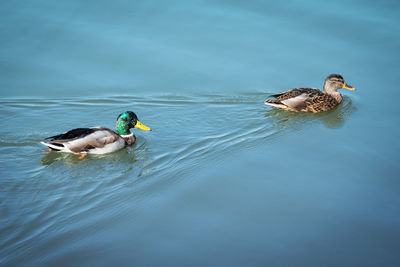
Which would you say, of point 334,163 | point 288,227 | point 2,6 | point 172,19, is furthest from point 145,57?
point 288,227

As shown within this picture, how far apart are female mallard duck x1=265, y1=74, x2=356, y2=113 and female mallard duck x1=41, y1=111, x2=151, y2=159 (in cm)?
260

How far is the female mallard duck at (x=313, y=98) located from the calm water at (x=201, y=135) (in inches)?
9.3

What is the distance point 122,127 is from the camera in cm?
826

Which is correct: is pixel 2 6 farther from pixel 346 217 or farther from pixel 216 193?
pixel 346 217

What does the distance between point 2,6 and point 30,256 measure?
9.03m

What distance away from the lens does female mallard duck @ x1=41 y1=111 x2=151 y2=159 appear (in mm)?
7648

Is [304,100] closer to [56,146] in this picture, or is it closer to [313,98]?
[313,98]

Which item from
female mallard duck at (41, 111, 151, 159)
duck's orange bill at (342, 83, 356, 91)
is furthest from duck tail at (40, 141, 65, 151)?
duck's orange bill at (342, 83, 356, 91)

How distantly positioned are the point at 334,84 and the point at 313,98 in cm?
58

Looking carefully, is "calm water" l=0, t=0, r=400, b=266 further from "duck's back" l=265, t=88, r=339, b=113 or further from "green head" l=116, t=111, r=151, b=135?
"green head" l=116, t=111, r=151, b=135

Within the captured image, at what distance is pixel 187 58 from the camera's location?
34.4ft

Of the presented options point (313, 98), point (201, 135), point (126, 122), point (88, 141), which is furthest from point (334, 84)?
point (88, 141)

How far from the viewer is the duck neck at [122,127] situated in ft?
27.0

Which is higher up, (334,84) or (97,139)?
(334,84)
